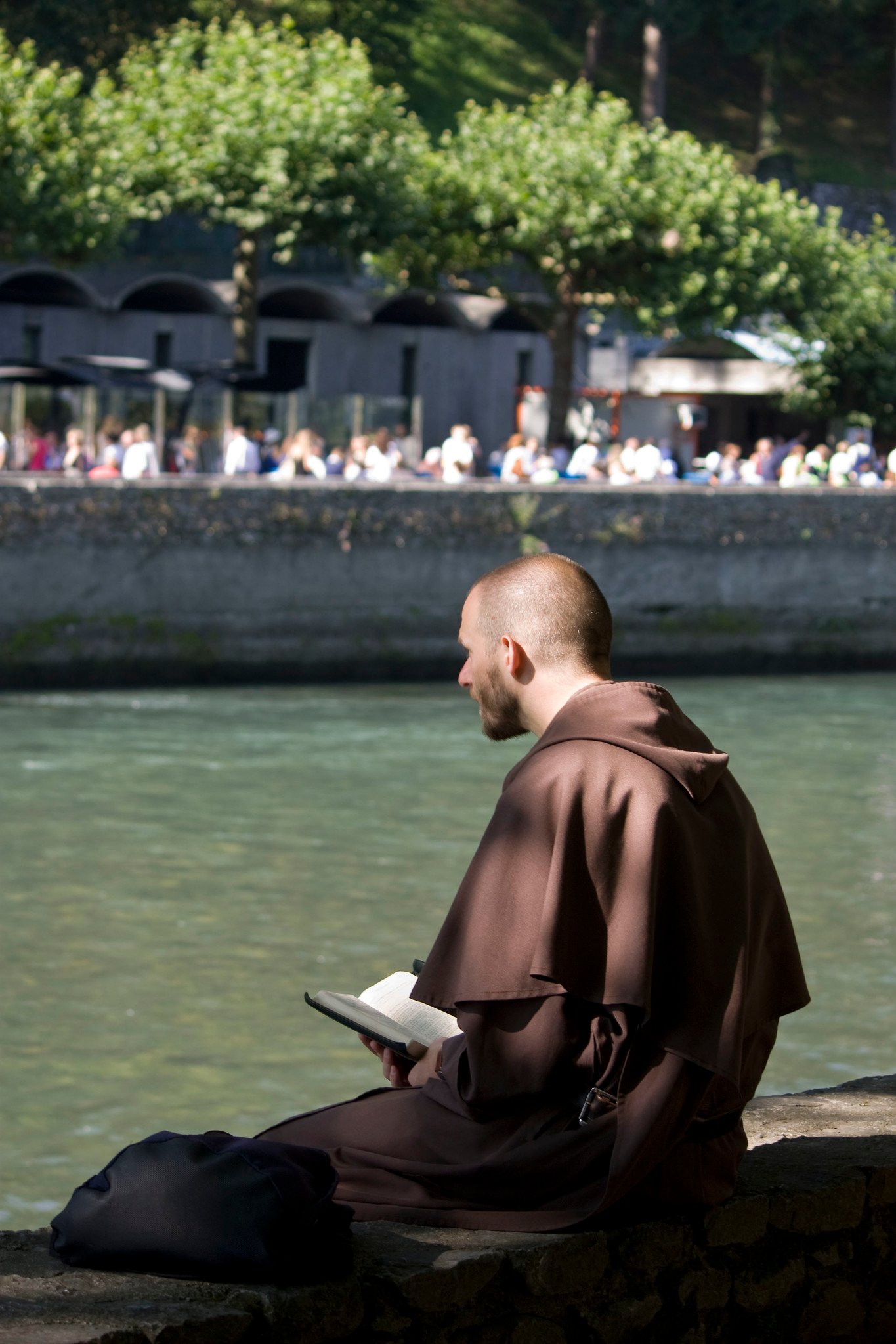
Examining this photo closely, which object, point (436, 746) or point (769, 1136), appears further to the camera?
point (436, 746)

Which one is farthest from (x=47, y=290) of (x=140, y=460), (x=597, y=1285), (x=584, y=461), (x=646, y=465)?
(x=597, y=1285)

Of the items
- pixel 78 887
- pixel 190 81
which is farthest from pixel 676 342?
pixel 78 887

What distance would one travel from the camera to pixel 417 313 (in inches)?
1390

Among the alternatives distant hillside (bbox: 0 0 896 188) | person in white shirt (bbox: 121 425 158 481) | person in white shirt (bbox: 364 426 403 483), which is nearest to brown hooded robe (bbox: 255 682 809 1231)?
person in white shirt (bbox: 121 425 158 481)

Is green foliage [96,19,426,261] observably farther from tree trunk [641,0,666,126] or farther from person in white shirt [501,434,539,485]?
tree trunk [641,0,666,126]

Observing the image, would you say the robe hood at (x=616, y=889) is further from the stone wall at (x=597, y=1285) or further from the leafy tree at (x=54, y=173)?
the leafy tree at (x=54, y=173)

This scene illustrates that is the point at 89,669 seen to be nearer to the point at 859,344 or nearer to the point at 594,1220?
the point at 594,1220

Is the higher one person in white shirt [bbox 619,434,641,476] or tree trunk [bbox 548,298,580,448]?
tree trunk [bbox 548,298,580,448]

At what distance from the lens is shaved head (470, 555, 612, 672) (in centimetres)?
275

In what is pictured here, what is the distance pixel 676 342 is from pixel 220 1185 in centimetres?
3312

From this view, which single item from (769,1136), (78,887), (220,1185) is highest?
(220,1185)

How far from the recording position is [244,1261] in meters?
2.51

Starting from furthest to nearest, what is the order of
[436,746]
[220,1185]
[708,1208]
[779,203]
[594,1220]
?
[779,203]
[436,746]
[708,1208]
[594,1220]
[220,1185]

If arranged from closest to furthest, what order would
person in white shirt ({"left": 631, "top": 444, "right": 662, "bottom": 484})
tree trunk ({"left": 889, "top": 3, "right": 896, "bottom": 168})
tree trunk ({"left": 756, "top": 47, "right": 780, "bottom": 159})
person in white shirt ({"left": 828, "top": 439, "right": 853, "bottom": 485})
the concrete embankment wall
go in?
the concrete embankment wall
person in white shirt ({"left": 631, "top": 444, "right": 662, "bottom": 484})
person in white shirt ({"left": 828, "top": 439, "right": 853, "bottom": 485})
tree trunk ({"left": 756, "top": 47, "right": 780, "bottom": 159})
tree trunk ({"left": 889, "top": 3, "right": 896, "bottom": 168})
